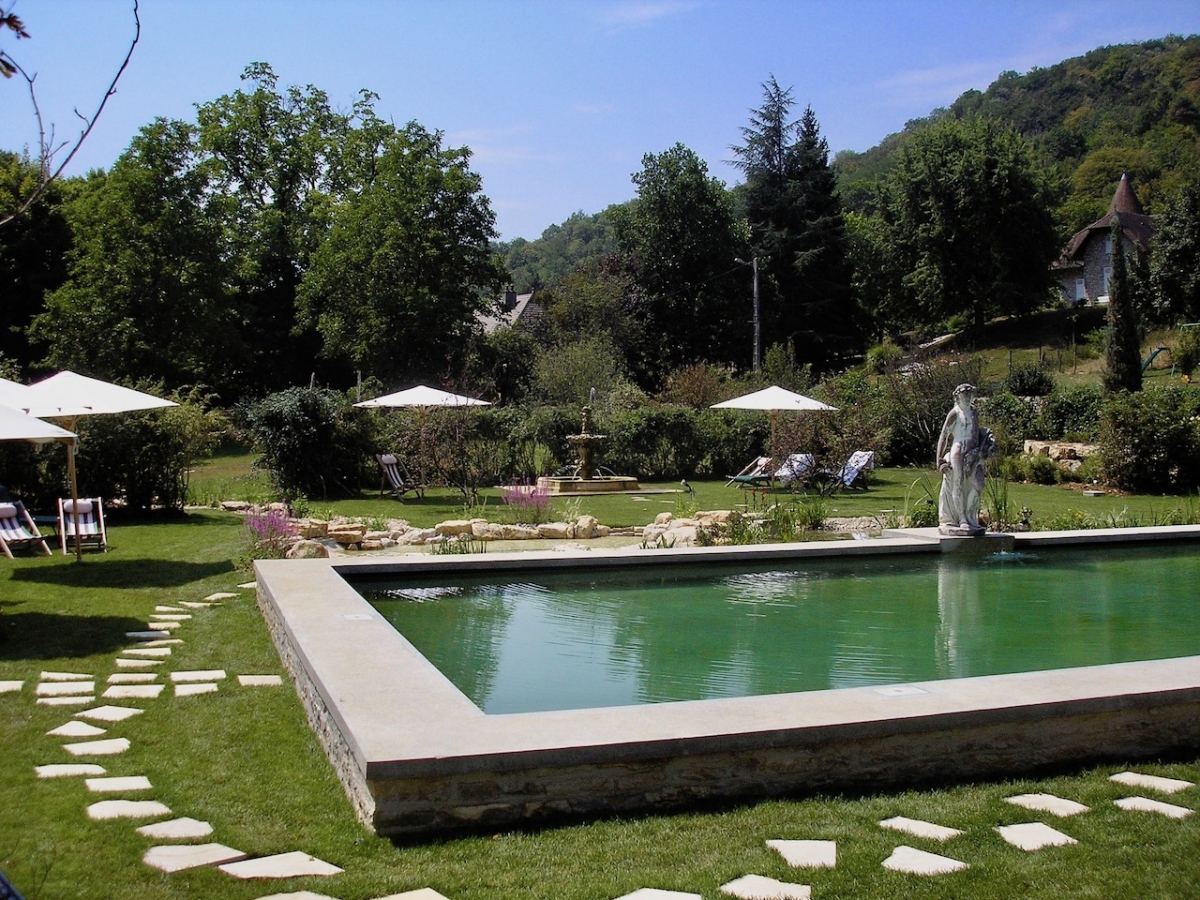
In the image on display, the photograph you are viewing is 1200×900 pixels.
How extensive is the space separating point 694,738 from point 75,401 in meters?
9.78

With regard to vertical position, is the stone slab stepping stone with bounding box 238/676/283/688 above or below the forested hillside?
below

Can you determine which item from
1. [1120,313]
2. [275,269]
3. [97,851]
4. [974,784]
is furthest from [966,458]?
[275,269]

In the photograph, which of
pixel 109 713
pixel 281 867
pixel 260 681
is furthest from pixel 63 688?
pixel 281 867

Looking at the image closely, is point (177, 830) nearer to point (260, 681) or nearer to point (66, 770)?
point (66, 770)

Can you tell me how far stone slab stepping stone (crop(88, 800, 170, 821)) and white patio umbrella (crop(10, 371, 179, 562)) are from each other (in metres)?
7.56

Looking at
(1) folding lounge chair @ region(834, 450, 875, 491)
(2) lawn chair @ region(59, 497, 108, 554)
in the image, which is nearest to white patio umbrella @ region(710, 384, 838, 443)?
(1) folding lounge chair @ region(834, 450, 875, 491)

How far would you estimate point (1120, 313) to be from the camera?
92.9ft

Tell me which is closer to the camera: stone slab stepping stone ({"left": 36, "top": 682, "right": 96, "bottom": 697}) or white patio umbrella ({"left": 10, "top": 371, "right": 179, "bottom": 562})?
stone slab stepping stone ({"left": 36, "top": 682, "right": 96, "bottom": 697})

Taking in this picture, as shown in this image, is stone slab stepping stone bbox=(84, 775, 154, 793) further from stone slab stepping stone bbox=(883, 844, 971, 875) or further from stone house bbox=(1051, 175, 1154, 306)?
stone house bbox=(1051, 175, 1154, 306)

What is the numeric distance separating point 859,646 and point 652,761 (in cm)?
373

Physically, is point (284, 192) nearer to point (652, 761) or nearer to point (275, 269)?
point (275, 269)

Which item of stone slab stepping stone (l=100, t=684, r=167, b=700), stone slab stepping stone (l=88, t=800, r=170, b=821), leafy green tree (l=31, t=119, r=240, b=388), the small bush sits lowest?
stone slab stepping stone (l=88, t=800, r=170, b=821)

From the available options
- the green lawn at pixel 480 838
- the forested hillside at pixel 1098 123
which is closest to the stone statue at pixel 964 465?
the green lawn at pixel 480 838

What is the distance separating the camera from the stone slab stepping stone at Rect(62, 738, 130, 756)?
5043 mm
